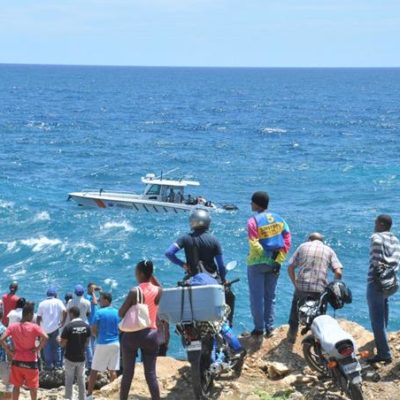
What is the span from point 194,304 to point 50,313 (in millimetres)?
4407

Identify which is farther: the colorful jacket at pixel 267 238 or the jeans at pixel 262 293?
the jeans at pixel 262 293

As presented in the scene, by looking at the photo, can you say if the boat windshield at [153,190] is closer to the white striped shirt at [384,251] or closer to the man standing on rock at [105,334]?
the man standing on rock at [105,334]

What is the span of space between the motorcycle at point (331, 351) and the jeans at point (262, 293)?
4.62 ft

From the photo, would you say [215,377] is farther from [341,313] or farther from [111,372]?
[341,313]

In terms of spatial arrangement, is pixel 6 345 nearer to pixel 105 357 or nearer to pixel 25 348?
pixel 25 348

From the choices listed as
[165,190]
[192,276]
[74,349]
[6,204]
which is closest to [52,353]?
[74,349]

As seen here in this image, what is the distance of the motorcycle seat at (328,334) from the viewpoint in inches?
333

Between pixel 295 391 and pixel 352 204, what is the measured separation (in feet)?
122

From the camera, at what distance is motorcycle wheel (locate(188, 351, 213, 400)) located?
893 cm

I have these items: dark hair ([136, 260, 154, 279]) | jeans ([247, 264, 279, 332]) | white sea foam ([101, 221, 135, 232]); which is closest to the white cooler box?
dark hair ([136, 260, 154, 279])

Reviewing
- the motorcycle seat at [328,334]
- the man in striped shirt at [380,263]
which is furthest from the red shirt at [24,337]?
the man in striped shirt at [380,263]

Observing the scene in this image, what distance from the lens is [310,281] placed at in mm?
10164

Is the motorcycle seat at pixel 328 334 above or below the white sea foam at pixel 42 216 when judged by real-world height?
above

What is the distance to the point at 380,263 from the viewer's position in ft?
31.3
